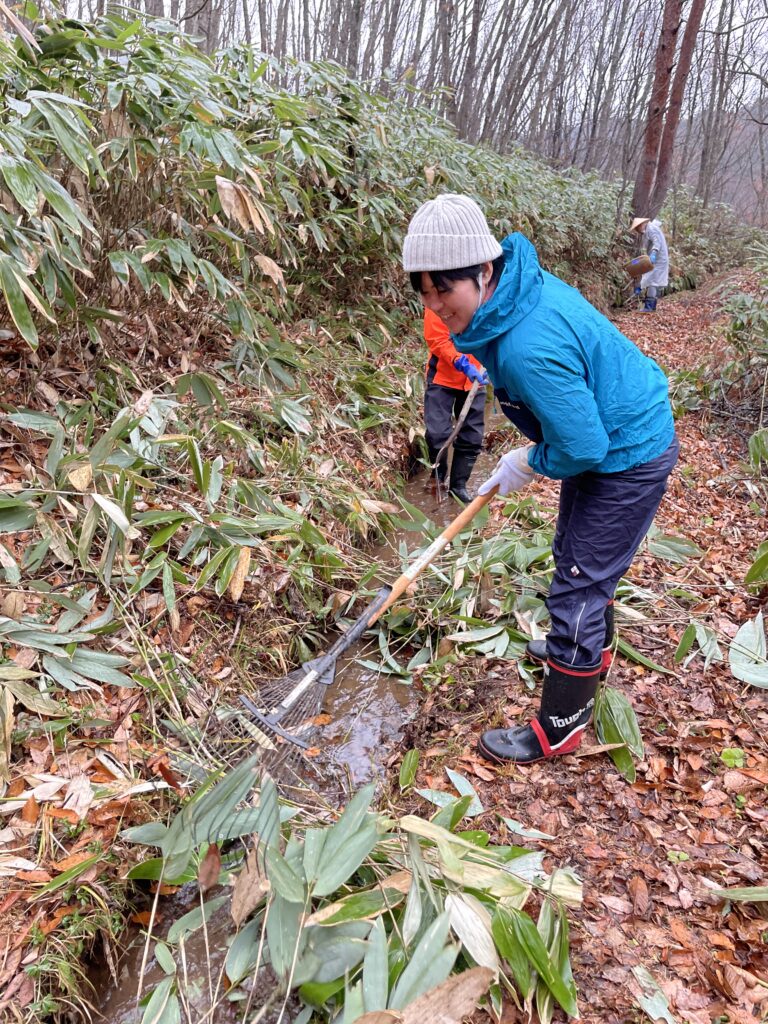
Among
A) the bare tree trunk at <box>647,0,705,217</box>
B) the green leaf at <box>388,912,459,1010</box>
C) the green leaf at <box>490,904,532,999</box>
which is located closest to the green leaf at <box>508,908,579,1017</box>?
the green leaf at <box>490,904,532,999</box>

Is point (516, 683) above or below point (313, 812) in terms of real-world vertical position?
above

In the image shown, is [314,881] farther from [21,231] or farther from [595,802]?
[21,231]

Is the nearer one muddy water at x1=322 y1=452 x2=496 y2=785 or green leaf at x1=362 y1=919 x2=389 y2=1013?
green leaf at x1=362 y1=919 x2=389 y2=1013

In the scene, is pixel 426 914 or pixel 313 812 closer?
pixel 426 914

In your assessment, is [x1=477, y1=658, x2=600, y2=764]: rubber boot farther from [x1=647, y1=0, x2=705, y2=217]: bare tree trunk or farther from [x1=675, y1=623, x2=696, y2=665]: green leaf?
[x1=647, y1=0, x2=705, y2=217]: bare tree trunk

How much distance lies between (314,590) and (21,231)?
2011 millimetres

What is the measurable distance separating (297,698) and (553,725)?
0.96 m

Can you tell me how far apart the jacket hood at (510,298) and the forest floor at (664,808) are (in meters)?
1.56

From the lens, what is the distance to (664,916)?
1.81 meters

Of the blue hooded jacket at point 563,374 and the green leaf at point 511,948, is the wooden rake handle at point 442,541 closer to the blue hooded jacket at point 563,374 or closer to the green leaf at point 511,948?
the blue hooded jacket at point 563,374

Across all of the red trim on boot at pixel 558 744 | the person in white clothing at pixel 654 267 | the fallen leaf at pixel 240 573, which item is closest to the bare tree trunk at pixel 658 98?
the person in white clothing at pixel 654 267

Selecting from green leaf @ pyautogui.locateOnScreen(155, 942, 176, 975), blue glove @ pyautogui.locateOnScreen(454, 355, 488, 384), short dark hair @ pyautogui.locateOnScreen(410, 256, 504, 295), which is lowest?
green leaf @ pyautogui.locateOnScreen(155, 942, 176, 975)

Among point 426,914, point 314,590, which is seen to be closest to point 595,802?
point 426,914

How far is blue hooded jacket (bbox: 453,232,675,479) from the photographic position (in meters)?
1.81
